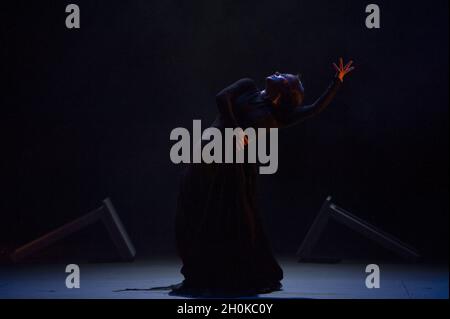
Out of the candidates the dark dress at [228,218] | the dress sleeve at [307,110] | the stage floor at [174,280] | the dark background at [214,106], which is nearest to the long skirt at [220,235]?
the dark dress at [228,218]

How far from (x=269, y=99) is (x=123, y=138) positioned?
2.77 metres

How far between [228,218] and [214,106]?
2.60 meters

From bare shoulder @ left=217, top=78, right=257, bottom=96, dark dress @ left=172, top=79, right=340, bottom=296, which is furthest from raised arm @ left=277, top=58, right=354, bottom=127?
bare shoulder @ left=217, top=78, right=257, bottom=96

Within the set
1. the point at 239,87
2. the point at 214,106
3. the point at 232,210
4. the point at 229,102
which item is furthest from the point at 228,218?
Result: the point at 214,106

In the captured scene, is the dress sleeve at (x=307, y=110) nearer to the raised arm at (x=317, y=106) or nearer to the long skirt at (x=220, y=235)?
the raised arm at (x=317, y=106)

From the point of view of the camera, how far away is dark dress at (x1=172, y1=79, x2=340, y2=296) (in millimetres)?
4543

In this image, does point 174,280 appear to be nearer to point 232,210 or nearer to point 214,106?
point 232,210

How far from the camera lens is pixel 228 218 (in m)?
4.57

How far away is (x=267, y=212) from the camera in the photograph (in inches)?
277

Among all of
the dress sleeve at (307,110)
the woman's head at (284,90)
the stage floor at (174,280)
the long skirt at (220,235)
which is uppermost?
the woman's head at (284,90)

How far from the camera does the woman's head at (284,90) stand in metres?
4.58

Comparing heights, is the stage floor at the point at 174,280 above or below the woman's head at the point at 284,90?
below

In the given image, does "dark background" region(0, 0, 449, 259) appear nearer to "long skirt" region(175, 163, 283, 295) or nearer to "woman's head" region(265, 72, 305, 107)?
"woman's head" region(265, 72, 305, 107)

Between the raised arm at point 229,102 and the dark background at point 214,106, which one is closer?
the raised arm at point 229,102
